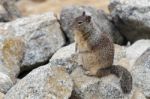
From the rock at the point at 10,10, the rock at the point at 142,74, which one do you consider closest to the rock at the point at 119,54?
the rock at the point at 142,74

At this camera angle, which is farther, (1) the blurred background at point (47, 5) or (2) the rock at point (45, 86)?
(1) the blurred background at point (47, 5)

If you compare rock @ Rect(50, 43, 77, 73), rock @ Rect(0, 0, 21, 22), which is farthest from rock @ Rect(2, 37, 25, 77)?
rock @ Rect(0, 0, 21, 22)

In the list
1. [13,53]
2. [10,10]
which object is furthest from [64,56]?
[10,10]

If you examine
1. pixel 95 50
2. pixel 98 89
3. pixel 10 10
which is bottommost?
pixel 10 10

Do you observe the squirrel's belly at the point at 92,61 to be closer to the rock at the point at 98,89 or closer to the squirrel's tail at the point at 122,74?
the squirrel's tail at the point at 122,74

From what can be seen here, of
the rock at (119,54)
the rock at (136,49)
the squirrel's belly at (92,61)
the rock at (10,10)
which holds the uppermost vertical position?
the squirrel's belly at (92,61)

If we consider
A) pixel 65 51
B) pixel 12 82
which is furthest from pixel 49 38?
pixel 12 82

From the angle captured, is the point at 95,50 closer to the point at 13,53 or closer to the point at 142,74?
the point at 142,74

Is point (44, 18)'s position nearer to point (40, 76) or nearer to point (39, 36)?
point (39, 36)
